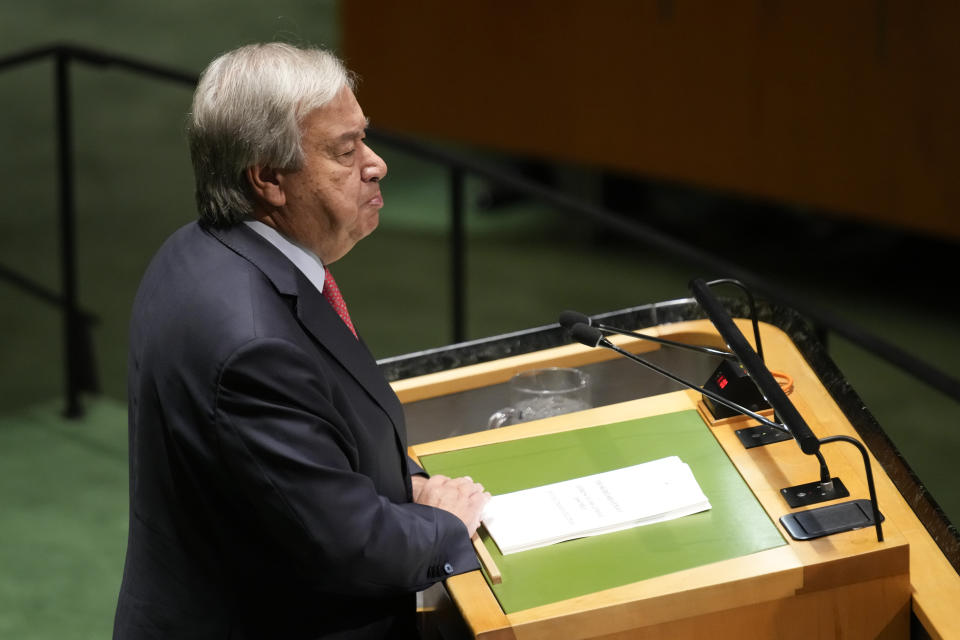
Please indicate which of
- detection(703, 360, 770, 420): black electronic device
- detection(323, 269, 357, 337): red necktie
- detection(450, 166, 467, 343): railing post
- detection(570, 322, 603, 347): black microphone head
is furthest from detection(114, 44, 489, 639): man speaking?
detection(450, 166, 467, 343): railing post

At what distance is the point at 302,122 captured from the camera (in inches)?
63.8

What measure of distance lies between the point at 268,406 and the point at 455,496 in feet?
1.23

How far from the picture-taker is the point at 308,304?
1649 millimetres

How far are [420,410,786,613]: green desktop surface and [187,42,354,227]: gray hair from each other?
21.3 inches

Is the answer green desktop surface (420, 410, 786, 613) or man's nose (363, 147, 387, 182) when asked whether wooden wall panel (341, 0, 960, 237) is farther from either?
man's nose (363, 147, 387, 182)

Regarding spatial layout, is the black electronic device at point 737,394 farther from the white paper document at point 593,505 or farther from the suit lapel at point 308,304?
the suit lapel at point 308,304

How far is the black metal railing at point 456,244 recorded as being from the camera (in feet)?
7.97

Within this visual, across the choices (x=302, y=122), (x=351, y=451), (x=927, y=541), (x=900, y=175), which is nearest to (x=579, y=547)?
(x=351, y=451)

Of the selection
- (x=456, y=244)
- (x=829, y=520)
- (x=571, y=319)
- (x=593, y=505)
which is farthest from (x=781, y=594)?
(x=456, y=244)

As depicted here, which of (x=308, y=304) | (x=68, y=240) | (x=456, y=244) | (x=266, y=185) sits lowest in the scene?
(x=68, y=240)

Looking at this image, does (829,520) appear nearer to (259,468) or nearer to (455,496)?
(455,496)

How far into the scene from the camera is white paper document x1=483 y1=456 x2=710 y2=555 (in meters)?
1.74

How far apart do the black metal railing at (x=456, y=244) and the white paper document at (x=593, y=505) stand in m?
0.45

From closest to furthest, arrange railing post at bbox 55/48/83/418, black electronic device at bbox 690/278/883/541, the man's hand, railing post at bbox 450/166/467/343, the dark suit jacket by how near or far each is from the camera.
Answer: the dark suit jacket → black electronic device at bbox 690/278/883/541 → the man's hand → railing post at bbox 450/166/467/343 → railing post at bbox 55/48/83/418
